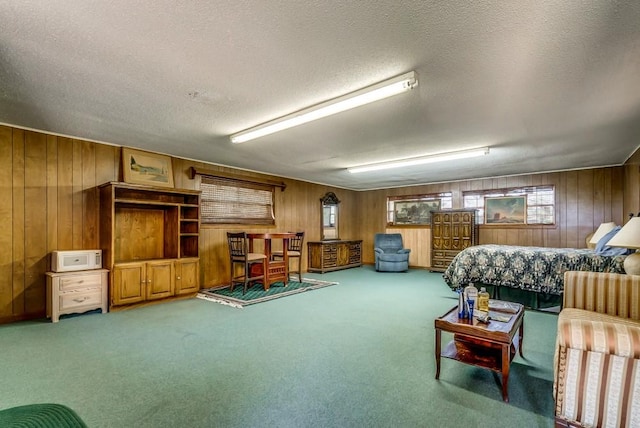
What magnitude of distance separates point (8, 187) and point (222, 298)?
298 centimetres

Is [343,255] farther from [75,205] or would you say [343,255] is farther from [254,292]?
[75,205]

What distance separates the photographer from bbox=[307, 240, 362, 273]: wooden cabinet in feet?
24.9

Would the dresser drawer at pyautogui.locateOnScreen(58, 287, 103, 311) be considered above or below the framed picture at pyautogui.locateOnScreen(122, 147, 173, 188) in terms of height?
below

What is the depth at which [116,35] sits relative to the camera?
196 centimetres

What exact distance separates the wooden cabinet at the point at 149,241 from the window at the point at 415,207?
562 centimetres

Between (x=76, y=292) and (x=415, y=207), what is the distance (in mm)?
7478

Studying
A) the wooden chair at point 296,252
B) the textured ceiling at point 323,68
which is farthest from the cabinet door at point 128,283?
the wooden chair at point 296,252

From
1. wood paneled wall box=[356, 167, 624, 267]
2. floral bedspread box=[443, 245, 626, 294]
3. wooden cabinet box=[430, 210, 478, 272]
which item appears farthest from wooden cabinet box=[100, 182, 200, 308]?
wood paneled wall box=[356, 167, 624, 267]

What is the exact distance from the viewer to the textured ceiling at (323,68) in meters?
1.74

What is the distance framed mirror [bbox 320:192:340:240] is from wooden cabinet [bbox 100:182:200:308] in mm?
Answer: 3894

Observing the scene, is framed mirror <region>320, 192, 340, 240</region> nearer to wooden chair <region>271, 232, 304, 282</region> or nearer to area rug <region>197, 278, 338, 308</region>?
wooden chair <region>271, 232, 304, 282</region>

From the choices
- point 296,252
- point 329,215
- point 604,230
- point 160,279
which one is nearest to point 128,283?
point 160,279

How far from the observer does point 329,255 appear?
7.75 metres

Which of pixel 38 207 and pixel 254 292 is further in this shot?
pixel 254 292
